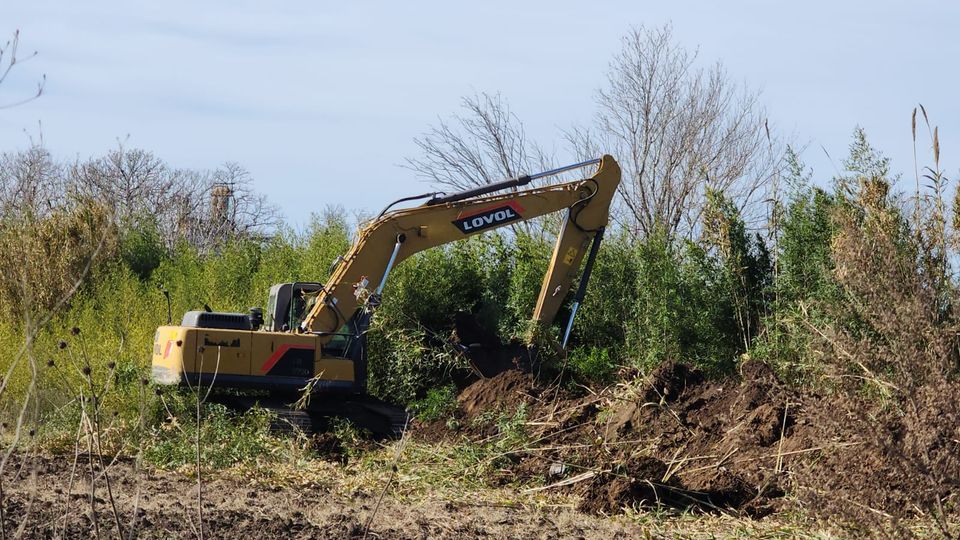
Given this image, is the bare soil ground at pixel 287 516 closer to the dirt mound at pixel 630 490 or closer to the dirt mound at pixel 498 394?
the dirt mound at pixel 630 490

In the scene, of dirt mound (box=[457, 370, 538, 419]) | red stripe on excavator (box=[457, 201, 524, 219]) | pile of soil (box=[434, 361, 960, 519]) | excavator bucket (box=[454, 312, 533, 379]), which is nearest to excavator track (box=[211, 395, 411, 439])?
dirt mound (box=[457, 370, 538, 419])

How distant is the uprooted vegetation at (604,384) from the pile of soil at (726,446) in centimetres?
2

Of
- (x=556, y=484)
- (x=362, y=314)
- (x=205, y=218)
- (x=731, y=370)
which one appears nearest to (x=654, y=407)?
(x=556, y=484)

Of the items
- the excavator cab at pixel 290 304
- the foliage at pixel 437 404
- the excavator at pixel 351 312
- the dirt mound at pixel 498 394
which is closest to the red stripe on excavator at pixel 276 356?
the excavator at pixel 351 312

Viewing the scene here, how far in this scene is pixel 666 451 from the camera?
10570mm

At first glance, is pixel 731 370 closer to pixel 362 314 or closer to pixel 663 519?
pixel 362 314

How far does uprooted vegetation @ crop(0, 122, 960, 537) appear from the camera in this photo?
5.60 m

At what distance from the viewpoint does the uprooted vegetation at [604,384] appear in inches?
221

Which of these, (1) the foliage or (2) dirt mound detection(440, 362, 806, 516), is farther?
(1) the foliage

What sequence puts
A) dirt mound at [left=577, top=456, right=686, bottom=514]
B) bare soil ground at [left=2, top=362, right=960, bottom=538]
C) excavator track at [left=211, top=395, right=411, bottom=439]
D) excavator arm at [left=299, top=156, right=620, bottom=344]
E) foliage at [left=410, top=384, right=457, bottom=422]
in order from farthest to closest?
A: foliage at [left=410, top=384, right=457, bottom=422], excavator arm at [left=299, top=156, right=620, bottom=344], excavator track at [left=211, top=395, right=411, bottom=439], dirt mound at [left=577, top=456, right=686, bottom=514], bare soil ground at [left=2, top=362, right=960, bottom=538]

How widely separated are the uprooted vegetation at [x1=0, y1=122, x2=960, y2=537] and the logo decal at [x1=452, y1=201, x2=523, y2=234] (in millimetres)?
1891

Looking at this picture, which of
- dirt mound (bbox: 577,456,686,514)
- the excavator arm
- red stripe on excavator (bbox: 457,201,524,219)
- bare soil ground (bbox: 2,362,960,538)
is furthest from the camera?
red stripe on excavator (bbox: 457,201,524,219)

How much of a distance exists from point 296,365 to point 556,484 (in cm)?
446

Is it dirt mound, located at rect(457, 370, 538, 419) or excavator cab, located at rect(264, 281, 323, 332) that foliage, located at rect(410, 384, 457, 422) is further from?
excavator cab, located at rect(264, 281, 323, 332)
